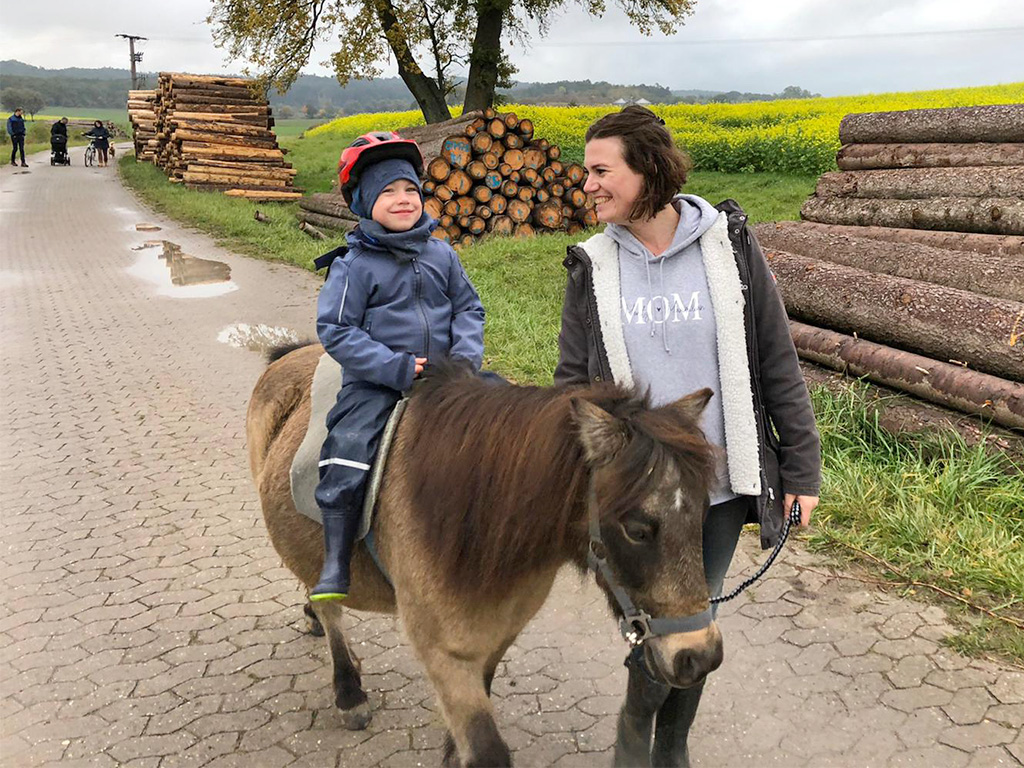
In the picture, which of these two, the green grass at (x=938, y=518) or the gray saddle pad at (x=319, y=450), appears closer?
the gray saddle pad at (x=319, y=450)

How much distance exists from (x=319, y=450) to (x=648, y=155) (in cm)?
158

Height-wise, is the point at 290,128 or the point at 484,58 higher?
the point at 290,128

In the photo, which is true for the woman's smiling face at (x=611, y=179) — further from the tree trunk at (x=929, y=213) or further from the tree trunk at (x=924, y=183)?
the tree trunk at (x=924, y=183)

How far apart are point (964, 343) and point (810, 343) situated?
1.22 metres

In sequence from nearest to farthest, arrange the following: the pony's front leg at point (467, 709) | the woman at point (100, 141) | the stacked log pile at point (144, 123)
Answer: the pony's front leg at point (467, 709) < the stacked log pile at point (144, 123) < the woman at point (100, 141)

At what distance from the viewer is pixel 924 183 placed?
7.45 m

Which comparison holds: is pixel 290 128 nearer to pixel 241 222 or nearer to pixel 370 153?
pixel 241 222

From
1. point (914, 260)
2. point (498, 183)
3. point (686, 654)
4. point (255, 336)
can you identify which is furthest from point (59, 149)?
point (686, 654)

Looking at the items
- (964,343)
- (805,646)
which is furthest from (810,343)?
(805,646)

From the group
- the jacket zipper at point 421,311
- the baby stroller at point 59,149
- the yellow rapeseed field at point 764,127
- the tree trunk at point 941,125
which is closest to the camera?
the jacket zipper at point 421,311

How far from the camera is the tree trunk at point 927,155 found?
722 cm

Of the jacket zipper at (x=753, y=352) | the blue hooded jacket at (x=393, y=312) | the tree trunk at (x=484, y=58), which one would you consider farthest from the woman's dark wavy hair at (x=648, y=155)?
the tree trunk at (x=484, y=58)

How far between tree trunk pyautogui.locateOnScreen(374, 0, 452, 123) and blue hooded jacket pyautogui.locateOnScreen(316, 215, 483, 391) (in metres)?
18.8

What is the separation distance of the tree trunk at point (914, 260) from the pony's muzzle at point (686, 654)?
480 centimetres
